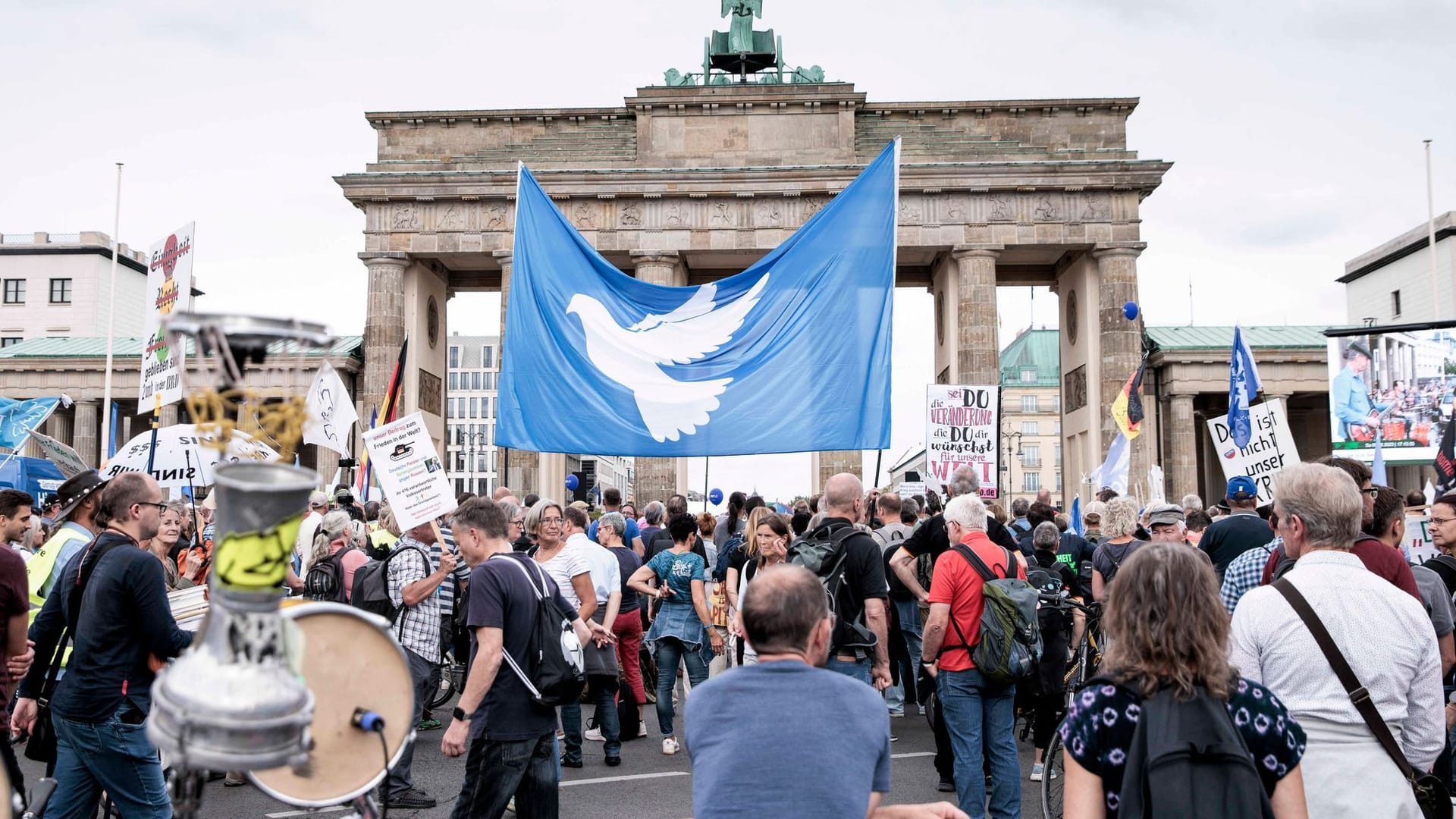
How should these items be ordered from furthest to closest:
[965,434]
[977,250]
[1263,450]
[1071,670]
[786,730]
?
[977,250] < [965,434] < [1263,450] < [1071,670] < [786,730]

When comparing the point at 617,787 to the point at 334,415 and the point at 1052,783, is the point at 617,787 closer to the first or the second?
the point at 1052,783

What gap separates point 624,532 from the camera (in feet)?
42.2

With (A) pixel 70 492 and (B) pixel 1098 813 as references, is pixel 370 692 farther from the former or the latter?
(A) pixel 70 492

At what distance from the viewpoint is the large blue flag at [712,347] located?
29.2ft

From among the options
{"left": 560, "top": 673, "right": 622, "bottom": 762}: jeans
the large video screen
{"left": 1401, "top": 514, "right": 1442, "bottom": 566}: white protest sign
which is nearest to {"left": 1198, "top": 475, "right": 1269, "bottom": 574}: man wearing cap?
{"left": 1401, "top": 514, "right": 1442, "bottom": 566}: white protest sign

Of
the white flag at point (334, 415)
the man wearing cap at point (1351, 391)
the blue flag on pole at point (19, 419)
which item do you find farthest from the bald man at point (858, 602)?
the blue flag on pole at point (19, 419)

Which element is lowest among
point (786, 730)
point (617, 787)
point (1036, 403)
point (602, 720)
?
point (617, 787)

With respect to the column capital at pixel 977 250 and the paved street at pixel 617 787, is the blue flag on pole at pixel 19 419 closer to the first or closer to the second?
the paved street at pixel 617 787

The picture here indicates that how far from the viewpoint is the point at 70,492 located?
676cm

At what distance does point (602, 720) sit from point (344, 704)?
24.9 feet

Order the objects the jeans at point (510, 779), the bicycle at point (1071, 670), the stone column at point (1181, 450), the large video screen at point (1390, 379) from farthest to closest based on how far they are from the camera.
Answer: the stone column at point (1181, 450)
the large video screen at point (1390, 379)
the bicycle at point (1071, 670)
the jeans at point (510, 779)

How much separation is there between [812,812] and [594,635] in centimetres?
593

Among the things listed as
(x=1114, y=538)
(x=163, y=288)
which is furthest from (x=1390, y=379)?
(x=163, y=288)

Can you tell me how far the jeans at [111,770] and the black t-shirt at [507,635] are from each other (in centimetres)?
134
